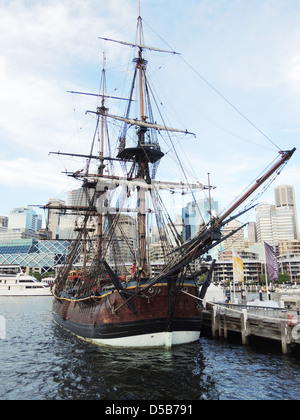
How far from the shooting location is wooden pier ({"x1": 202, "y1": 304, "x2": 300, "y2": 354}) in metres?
19.2

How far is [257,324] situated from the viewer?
21891 mm

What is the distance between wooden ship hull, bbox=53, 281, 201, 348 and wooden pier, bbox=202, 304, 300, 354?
2565 millimetres

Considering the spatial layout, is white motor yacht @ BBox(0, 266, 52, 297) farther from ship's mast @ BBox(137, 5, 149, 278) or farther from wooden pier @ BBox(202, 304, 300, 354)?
wooden pier @ BBox(202, 304, 300, 354)

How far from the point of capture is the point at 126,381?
1500 centimetres

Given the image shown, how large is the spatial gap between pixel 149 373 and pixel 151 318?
482 cm

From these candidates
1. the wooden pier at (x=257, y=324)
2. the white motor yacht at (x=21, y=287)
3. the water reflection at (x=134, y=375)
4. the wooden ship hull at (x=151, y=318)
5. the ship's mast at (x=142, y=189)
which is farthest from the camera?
the white motor yacht at (x=21, y=287)

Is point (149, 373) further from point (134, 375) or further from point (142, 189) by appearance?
point (142, 189)

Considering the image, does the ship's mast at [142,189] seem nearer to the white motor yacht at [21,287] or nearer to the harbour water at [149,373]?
the harbour water at [149,373]

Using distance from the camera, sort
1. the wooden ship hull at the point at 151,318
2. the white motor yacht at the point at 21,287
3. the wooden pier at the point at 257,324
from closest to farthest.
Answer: the wooden pier at the point at 257,324
the wooden ship hull at the point at 151,318
the white motor yacht at the point at 21,287

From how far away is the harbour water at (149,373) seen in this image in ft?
44.7

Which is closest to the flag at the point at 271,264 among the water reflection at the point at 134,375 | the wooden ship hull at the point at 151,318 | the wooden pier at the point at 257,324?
the wooden pier at the point at 257,324

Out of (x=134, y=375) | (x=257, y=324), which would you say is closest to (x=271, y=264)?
(x=257, y=324)

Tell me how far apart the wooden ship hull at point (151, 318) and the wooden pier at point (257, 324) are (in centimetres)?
257

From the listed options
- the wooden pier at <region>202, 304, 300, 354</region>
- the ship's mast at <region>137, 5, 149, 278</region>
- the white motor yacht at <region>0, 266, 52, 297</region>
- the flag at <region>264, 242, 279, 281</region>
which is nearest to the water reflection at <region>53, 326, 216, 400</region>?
the wooden pier at <region>202, 304, 300, 354</region>
